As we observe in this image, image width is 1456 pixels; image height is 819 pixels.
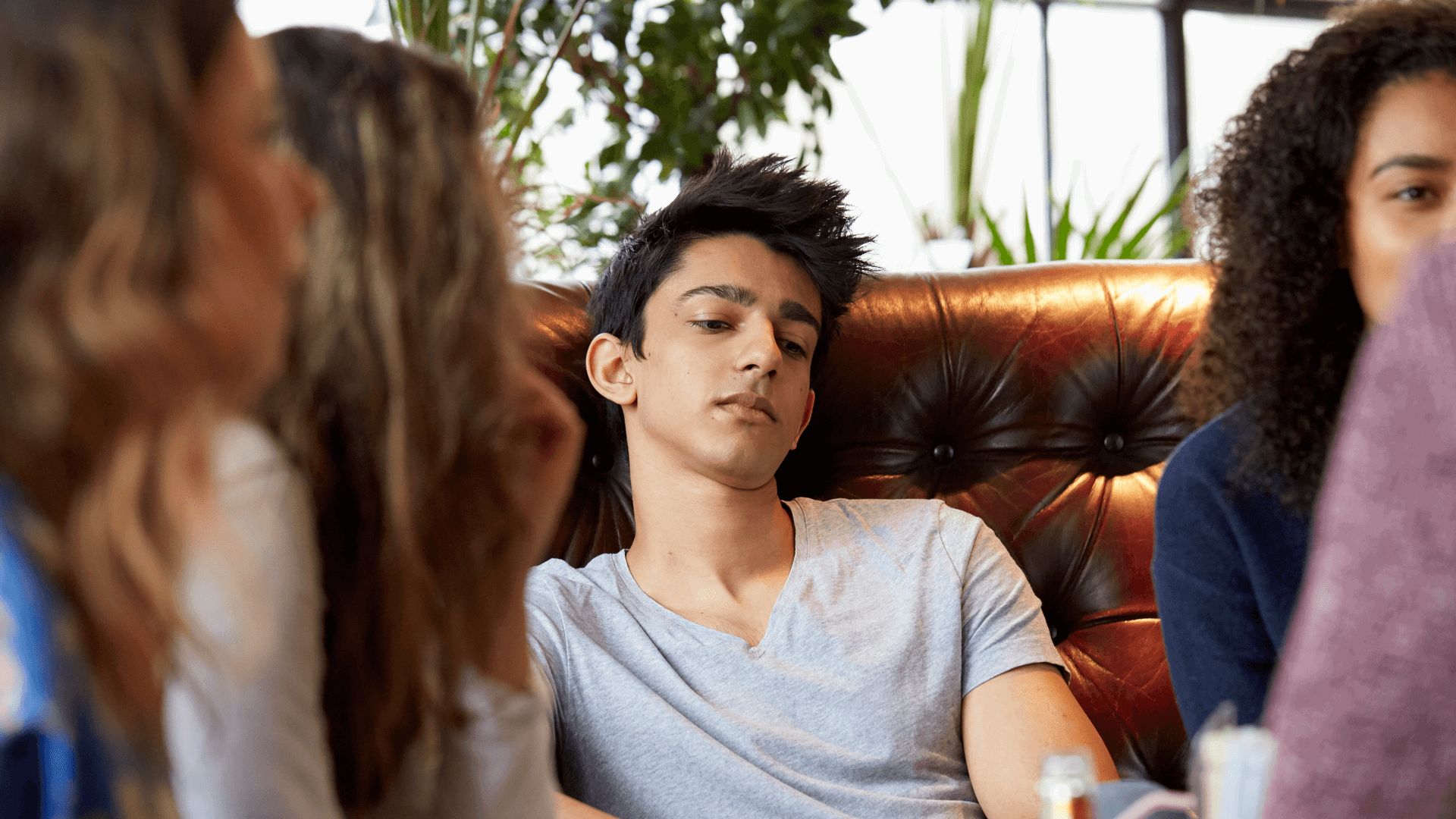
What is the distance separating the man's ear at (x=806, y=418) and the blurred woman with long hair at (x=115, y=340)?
3.28 feet

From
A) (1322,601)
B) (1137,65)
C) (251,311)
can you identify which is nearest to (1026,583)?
(1322,601)

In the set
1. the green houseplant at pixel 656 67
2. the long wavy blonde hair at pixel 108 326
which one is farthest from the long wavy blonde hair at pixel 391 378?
the green houseplant at pixel 656 67

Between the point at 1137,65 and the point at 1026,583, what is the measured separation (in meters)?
2.52

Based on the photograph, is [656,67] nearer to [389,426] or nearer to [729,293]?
[729,293]

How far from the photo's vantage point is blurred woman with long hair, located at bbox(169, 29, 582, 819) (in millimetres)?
558

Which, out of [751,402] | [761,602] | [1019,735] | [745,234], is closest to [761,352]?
[751,402]

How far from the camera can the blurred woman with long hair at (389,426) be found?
22.0 inches

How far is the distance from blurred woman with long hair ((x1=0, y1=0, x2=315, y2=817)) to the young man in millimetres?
799

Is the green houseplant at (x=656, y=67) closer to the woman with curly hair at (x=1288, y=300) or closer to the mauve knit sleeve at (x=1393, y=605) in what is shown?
the woman with curly hair at (x=1288, y=300)

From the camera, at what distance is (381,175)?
22.7 inches

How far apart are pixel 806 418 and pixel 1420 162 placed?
779 millimetres

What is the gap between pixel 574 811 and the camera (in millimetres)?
1095

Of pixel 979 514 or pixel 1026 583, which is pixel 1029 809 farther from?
pixel 979 514

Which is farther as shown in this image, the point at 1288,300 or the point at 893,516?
the point at 893,516
